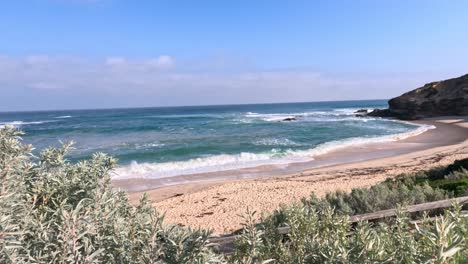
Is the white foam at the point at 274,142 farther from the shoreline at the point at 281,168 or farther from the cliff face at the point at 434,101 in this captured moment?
the cliff face at the point at 434,101

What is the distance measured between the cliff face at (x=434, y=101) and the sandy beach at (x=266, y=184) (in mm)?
31879

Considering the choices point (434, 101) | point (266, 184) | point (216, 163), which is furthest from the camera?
point (434, 101)

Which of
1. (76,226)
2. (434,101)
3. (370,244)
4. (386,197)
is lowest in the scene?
(386,197)

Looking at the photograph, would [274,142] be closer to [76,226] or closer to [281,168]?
[281,168]

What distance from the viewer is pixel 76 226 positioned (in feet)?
4.75

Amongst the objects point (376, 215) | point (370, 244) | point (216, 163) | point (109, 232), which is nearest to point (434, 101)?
point (216, 163)

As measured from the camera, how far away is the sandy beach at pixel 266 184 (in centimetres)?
1277

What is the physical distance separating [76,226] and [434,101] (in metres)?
62.3

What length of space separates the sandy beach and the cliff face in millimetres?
31879

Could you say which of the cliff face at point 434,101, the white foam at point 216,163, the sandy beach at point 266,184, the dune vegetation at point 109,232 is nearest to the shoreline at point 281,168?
the sandy beach at point 266,184

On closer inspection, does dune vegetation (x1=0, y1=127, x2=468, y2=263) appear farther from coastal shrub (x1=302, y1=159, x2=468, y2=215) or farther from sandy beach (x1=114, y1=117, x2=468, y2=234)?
sandy beach (x1=114, y1=117, x2=468, y2=234)

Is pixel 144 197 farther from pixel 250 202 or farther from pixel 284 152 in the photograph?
pixel 284 152


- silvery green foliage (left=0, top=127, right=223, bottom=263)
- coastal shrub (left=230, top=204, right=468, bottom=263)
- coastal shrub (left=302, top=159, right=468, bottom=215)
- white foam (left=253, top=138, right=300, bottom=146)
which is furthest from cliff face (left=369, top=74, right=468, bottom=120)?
silvery green foliage (left=0, top=127, right=223, bottom=263)

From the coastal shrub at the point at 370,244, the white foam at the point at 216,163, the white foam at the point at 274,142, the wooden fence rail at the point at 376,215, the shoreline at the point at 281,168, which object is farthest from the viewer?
the white foam at the point at 274,142
